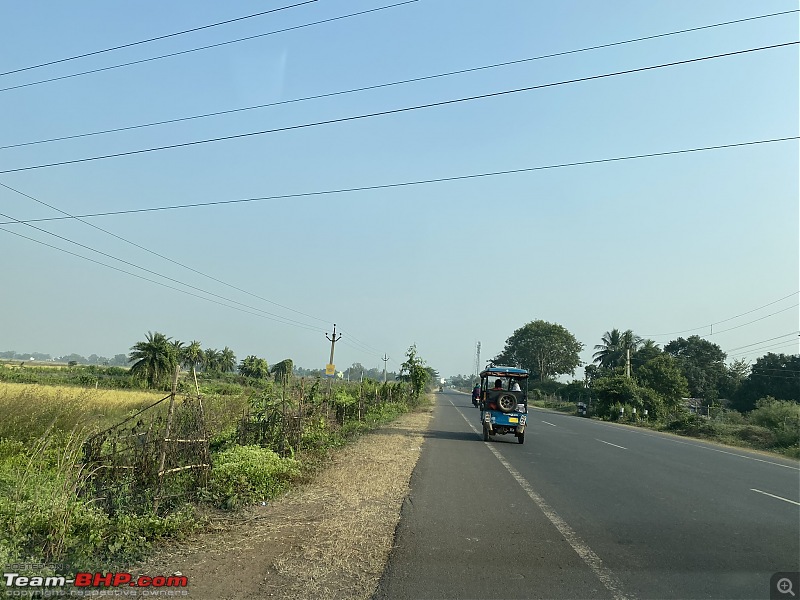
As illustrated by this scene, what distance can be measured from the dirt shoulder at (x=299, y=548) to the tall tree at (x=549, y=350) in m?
102

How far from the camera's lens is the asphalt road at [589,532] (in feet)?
17.7

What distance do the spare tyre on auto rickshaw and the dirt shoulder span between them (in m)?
8.90

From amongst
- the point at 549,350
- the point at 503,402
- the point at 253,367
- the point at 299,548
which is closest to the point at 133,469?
the point at 299,548

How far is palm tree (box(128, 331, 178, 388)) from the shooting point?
55.0 metres

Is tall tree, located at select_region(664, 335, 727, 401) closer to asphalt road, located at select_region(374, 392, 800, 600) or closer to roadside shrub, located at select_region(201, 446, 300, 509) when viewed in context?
asphalt road, located at select_region(374, 392, 800, 600)

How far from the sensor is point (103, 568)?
16.9ft

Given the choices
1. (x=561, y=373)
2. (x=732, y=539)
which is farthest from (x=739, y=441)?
(x=561, y=373)

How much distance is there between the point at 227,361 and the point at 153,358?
4338cm

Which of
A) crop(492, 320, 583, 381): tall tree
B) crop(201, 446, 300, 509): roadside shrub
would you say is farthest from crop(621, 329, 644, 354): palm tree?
crop(201, 446, 300, 509): roadside shrub

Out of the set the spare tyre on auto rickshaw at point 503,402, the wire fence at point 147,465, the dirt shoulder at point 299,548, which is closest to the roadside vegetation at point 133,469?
the wire fence at point 147,465

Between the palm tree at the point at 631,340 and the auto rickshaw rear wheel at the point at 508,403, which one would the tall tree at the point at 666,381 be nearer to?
the palm tree at the point at 631,340

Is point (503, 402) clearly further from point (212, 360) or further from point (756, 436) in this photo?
point (212, 360)

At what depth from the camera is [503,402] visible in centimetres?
1836

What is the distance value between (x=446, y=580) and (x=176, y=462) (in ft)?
14.8
